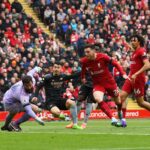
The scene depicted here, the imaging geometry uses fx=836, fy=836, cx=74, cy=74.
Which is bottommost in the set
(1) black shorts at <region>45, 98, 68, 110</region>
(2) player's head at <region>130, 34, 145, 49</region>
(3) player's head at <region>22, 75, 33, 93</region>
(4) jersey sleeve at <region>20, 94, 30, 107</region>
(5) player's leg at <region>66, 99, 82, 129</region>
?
(1) black shorts at <region>45, 98, 68, 110</region>

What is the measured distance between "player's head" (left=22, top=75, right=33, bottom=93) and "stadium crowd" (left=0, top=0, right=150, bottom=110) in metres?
9.87

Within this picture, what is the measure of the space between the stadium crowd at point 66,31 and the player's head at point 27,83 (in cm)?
987

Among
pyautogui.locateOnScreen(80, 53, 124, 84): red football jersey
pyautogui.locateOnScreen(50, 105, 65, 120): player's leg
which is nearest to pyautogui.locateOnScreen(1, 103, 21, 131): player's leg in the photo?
pyautogui.locateOnScreen(80, 53, 124, 84): red football jersey

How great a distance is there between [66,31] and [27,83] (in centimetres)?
1800

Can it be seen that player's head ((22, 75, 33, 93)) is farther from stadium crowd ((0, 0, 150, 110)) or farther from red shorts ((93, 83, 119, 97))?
stadium crowd ((0, 0, 150, 110))

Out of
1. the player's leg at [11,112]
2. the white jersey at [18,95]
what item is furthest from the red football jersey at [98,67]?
the player's leg at [11,112]

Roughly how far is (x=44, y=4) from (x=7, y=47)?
6.18m

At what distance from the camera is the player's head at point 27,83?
64.3ft

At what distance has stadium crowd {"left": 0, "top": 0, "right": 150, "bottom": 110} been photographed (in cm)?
3250

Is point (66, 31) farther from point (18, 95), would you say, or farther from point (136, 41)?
point (18, 95)

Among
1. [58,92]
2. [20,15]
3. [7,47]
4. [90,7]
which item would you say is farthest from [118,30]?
[58,92]

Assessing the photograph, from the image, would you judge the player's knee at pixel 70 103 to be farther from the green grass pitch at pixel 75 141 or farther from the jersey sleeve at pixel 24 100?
the green grass pitch at pixel 75 141

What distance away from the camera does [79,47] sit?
3628 cm

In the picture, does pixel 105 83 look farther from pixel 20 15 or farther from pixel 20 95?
pixel 20 15
